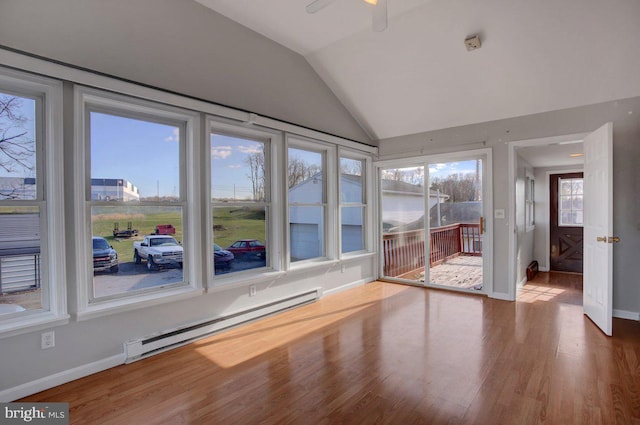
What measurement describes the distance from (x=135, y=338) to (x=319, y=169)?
3.19m

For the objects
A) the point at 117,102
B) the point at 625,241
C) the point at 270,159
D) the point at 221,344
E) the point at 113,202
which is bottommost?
the point at 221,344

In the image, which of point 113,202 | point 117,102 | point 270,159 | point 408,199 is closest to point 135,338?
point 113,202

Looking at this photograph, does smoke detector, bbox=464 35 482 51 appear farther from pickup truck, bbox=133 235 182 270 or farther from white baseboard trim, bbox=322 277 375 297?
pickup truck, bbox=133 235 182 270

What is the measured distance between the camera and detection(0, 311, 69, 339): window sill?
2.23 m

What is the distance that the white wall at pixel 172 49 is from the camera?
7.66 ft

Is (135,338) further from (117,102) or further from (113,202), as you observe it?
(117,102)

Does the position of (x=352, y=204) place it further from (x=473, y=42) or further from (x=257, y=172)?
(x=473, y=42)

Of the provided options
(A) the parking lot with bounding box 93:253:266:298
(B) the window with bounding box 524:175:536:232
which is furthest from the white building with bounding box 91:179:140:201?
(B) the window with bounding box 524:175:536:232

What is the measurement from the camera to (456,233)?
5094mm

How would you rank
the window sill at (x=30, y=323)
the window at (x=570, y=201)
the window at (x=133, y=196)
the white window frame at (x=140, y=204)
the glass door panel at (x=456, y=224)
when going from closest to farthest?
the window sill at (x=30, y=323), the white window frame at (x=140, y=204), the window at (x=133, y=196), the glass door panel at (x=456, y=224), the window at (x=570, y=201)

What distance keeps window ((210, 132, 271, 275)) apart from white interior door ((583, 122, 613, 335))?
363 centimetres

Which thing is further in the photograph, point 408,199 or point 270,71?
point 408,199

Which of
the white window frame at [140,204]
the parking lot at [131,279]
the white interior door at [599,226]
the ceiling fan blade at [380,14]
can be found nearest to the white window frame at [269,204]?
the white window frame at [140,204]

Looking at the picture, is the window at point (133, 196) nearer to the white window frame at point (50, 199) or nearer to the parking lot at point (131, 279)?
the parking lot at point (131, 279)
